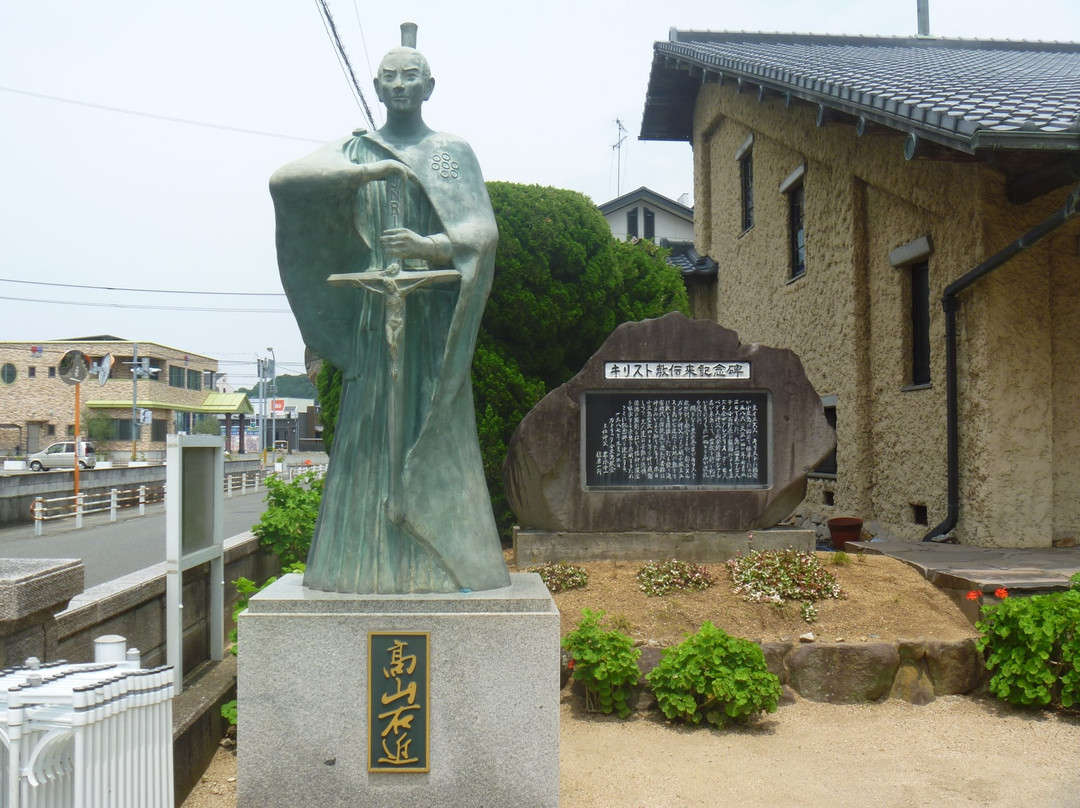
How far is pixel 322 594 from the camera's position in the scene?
3.49 m

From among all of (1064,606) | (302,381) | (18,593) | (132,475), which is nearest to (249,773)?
(18,593)

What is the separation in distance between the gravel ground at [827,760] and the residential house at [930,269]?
3.39 meters

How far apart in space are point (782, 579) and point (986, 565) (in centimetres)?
175

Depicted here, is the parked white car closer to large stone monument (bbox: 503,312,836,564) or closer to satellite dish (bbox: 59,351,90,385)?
satellite dish (bbox: 59,351,90,385)

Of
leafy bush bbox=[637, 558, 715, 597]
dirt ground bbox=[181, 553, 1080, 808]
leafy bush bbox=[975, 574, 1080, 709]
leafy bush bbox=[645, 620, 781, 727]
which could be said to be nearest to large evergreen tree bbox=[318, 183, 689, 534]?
leafy bush bbox=[637, 558, 715, 597]

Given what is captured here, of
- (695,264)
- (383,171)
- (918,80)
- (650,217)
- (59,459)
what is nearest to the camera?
(383,171)

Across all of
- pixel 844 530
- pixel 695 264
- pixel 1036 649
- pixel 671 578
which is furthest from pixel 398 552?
pixel 695 264

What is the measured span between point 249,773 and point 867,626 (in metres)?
4.63

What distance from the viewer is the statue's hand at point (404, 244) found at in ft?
11.2

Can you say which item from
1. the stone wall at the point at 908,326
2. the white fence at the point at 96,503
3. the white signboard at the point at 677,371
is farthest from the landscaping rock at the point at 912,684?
the white fence at the point at 96,503

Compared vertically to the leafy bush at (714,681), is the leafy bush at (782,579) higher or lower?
higher

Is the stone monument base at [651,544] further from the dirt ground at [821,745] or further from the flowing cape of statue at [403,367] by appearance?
the flowing cape of statue at [403,367]

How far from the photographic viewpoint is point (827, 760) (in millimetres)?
4957

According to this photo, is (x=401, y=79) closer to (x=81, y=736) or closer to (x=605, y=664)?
(x=81, y=736)
